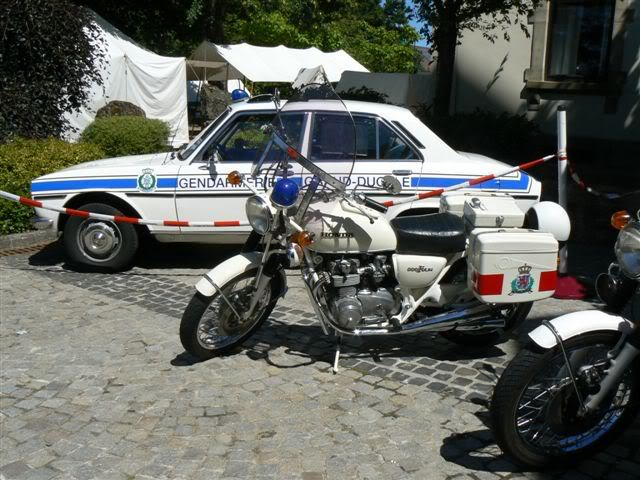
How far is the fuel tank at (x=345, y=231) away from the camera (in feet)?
15.1

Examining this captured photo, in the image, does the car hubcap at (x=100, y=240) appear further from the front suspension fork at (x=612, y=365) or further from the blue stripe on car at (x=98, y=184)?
the front suspension fork at (x=612, y=365)

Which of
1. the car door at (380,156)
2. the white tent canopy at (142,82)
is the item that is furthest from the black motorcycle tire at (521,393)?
the white tent canopy at (142,82)

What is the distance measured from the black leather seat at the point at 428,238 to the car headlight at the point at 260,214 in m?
0.82

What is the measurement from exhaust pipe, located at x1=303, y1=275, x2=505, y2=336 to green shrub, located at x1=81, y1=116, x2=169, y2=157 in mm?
8213

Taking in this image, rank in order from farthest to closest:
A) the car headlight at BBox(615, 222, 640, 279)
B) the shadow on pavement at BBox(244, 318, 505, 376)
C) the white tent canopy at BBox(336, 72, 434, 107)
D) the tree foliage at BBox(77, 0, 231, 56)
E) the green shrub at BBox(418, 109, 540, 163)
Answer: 1. the tree foliage at BBox(77, 0, 231, 56)
2. the white tent canopy at BBox(336, 72, 434, 107)
3. the green shrub at BBox(418, 109, 540, 163)
4. the shadow on pavement at BBox(244, 318, 505, 376)
5. the car headlight at BBox(615, 222, 640, 279)

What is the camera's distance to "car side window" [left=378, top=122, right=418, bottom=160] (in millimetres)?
7059

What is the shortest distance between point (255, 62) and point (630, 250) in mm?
21200

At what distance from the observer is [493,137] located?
11680mm

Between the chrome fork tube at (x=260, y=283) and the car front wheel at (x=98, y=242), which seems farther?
the car front wheel at (x=98, y=242)

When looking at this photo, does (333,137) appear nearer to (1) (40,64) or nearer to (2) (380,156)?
(2) (380,156)

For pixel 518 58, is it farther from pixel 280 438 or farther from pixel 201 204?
pixel 280 438

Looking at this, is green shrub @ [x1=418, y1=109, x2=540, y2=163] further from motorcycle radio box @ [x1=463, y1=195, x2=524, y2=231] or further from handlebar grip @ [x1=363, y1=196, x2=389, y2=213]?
handlebar grip @ [x1=363, y1=196, x2=389, y2=213]

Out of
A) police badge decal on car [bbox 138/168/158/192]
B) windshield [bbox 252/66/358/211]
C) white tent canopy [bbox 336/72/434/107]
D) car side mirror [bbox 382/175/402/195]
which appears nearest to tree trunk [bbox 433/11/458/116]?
white tent canopy [bbox 336/72/434/107]

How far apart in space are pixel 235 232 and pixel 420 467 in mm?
3949
